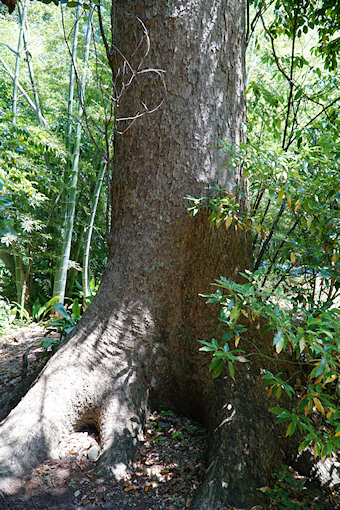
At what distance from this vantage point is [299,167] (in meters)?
1.52

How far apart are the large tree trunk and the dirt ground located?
0.37 feet

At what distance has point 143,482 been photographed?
1.57m

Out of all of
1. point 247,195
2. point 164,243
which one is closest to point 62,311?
point 164,243

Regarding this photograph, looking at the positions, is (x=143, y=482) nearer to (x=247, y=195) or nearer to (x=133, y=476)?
(x=133, y=476)

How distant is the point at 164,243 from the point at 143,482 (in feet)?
3.68

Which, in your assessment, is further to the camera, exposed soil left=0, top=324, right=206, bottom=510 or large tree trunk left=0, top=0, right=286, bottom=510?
large tree trunk left=0, top=0, right=286, bottom=510

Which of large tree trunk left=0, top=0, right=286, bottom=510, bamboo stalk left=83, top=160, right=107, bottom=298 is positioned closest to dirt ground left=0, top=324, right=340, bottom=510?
large tree trunk left=0, top=0, right=286, bottom=510

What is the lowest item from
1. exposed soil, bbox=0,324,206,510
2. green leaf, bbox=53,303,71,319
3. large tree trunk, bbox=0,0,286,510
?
exposed soil, bbox=0,324,206,510

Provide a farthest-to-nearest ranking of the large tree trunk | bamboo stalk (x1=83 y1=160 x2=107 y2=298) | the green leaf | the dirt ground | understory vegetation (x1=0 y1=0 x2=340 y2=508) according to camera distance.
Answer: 1. bamboo stalk (x1=83 y1=160 x2=107 y2=298)
2. the green leaf
3. the large tree trunk
4. the dirt ground
5. understory vegetation (x1=0 y1=0 x2=340 y2=508)

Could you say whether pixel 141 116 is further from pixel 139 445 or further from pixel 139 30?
pixel 139 445

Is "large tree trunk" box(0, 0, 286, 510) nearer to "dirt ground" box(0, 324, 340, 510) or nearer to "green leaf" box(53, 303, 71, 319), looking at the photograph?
"dirt ground" box(0, 324, 340, 510)

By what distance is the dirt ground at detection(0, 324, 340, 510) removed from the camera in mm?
1423

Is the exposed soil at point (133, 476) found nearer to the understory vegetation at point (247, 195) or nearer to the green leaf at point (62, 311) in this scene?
the understory vegetation at point (247, 195)

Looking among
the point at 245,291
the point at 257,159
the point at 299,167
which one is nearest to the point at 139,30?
the point at 257,159
